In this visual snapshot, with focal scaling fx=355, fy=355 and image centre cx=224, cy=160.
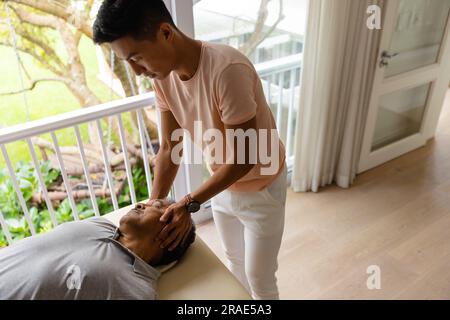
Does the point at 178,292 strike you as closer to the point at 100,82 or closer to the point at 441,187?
the point at 100,82

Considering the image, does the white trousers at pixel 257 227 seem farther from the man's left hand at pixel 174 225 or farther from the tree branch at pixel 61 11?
the tree branch at pixel 61 11

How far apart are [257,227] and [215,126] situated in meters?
0.40

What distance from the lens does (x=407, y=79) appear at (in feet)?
8.83

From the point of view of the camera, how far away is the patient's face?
121 centimetres

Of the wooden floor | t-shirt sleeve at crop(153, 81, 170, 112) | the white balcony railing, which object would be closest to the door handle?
the white balcony railing

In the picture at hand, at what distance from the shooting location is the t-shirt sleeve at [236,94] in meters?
0.98

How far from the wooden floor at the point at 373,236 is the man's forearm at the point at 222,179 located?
3.34ft

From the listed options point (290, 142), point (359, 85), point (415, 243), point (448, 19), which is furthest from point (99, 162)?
point (448, 19)

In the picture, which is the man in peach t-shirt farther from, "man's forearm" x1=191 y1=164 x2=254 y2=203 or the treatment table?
the treatment table

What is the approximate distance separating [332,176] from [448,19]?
4.84 ft

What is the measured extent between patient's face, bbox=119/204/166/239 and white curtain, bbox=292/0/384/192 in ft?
4.64

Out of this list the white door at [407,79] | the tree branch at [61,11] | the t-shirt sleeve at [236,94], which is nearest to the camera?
the t-shirt sleeve at [236,94]

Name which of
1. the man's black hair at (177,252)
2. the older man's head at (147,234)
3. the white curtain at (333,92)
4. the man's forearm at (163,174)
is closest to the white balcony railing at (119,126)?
the white curtain at (333,92)

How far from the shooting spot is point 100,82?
2605mm
